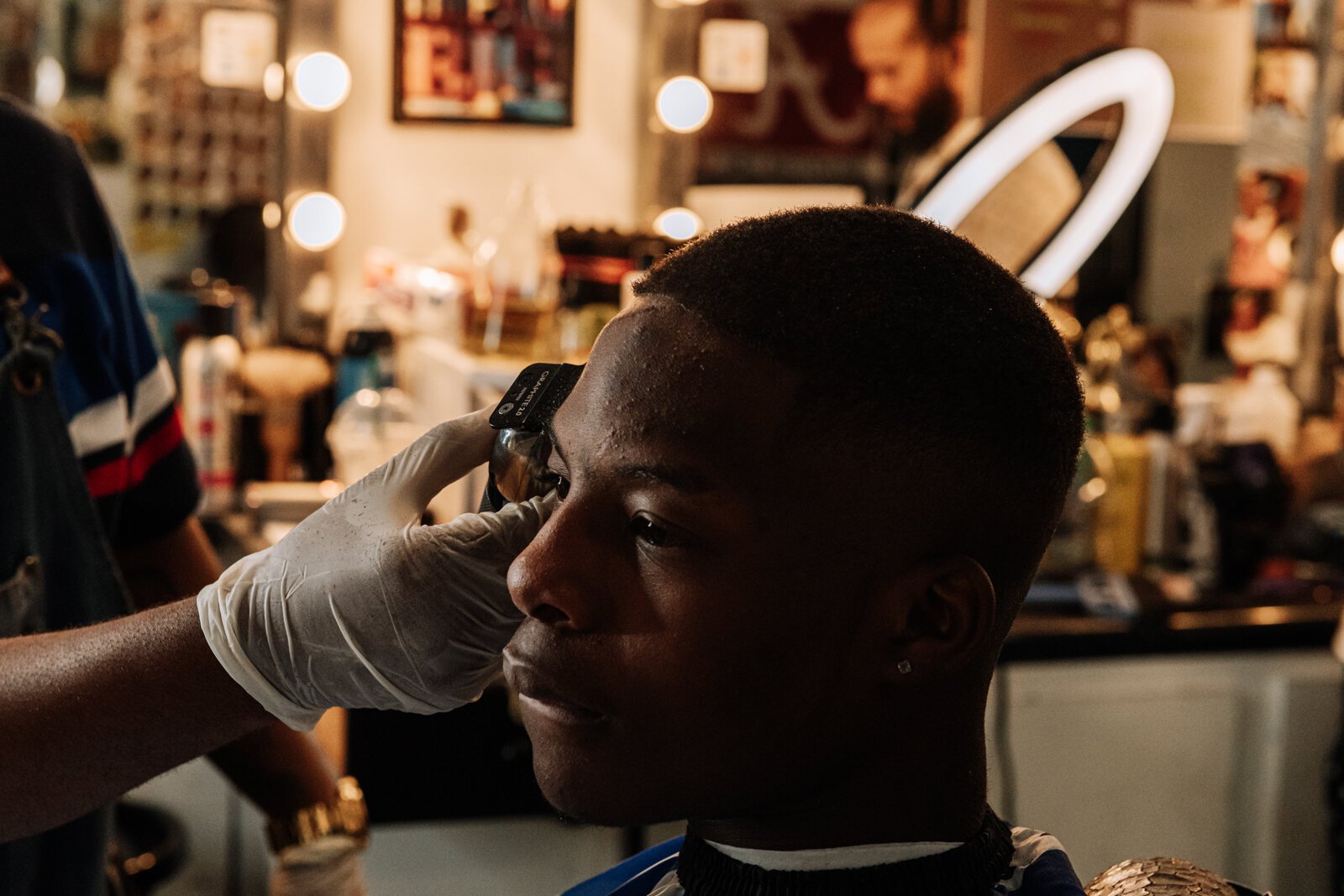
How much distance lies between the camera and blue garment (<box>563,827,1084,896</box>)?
36.1 inches

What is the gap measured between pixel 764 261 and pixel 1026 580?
273 millimetres

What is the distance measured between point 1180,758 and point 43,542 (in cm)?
209

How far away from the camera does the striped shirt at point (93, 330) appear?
→ 4.06 ft

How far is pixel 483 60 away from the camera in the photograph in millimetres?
3576

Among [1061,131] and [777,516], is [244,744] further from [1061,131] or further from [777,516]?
[1061,131]

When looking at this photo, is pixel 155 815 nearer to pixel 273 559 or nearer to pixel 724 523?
pixel 273 559

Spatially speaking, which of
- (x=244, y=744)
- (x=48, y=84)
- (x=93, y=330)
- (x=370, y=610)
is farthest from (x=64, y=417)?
(x=48, y=84)

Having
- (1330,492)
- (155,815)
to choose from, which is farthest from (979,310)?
(1330,492)

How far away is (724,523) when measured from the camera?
0.82 m

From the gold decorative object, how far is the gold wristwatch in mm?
741

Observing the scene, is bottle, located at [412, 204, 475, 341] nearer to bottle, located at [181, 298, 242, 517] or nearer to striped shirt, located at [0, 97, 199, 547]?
bottle, located at [181, 298, 242, 517]

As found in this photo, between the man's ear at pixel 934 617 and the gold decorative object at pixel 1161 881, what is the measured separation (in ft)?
0.59

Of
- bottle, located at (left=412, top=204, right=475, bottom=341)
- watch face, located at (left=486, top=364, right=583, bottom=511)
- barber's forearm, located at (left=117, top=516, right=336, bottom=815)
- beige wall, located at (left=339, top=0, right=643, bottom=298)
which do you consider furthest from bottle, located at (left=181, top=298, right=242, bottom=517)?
watch face, located at (left=486, top=364, right=583, bottom=511)

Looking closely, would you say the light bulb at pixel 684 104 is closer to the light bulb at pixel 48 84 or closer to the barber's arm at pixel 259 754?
the light bulb at pixel 48 84
